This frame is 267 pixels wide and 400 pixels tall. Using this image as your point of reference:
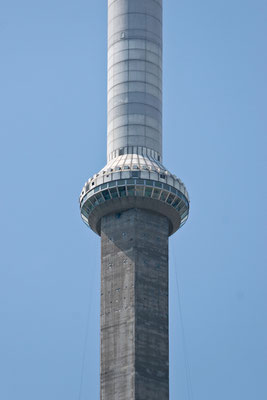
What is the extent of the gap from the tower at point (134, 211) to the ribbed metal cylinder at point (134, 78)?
0.39 feet

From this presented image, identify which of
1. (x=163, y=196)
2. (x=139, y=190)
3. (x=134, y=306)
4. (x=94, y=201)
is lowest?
(x=134, y=306)

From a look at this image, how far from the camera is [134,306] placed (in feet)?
558

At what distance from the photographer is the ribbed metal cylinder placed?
596ft

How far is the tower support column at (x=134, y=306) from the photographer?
550ft

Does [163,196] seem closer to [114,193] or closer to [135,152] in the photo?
[114,193]

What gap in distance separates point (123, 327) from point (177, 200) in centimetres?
1736

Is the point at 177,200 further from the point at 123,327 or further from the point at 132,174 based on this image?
the point at 123,327

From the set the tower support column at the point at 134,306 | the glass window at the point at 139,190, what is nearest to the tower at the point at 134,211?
the glass window at the point at 139,190

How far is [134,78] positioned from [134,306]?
29.8 m

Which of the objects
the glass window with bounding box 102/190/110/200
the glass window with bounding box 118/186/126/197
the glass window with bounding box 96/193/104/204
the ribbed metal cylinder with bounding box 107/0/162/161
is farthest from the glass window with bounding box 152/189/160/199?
the ribbed metal cylinder with bounding box 107/0/162/161

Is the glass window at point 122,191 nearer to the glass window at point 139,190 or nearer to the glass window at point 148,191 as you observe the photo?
the glass window at point 139,190

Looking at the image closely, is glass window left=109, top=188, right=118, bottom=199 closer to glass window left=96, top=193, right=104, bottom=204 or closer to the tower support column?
glass window left=96, top=193, right=104, bottom=204

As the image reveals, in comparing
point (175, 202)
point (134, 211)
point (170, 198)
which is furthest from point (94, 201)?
point (175, 202)

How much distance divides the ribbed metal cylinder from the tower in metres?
0.12
